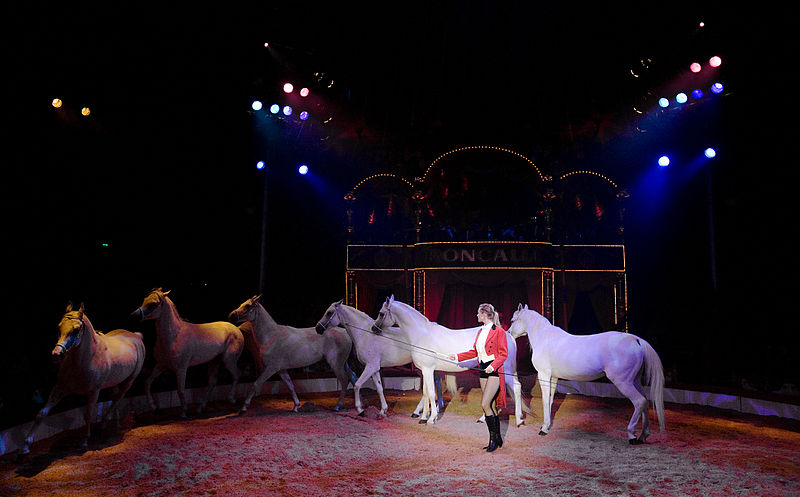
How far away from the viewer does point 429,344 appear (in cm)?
921

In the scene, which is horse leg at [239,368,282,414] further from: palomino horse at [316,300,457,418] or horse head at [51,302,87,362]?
horse head at [51,302,87,362]

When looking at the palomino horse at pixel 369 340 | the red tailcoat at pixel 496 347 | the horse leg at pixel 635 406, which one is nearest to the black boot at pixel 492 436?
the red tailcoat at pixel 496 347

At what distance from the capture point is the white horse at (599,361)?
7.52m

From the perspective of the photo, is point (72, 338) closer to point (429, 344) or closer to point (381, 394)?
point (381, 394)

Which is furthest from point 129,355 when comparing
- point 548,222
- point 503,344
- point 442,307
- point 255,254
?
point 548,222

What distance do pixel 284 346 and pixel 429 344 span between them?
109 inches

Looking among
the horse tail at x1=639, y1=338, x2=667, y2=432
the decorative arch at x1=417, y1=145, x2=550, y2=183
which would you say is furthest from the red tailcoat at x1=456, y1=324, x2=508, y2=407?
the decorative arch at x1=417, y1=145, x2=550, y2=183

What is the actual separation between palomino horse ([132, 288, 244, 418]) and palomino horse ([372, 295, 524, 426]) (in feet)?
10.0

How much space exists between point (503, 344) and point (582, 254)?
452 inches

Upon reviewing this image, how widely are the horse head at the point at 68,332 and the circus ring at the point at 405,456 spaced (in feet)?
4.30

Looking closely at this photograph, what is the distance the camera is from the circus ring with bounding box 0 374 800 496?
18.1ft

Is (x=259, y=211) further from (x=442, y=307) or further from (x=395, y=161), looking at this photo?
(x=442, y=307)

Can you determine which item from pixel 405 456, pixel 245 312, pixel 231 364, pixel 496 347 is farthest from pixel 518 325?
pixel 231 364

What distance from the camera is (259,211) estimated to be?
17.0 metres
